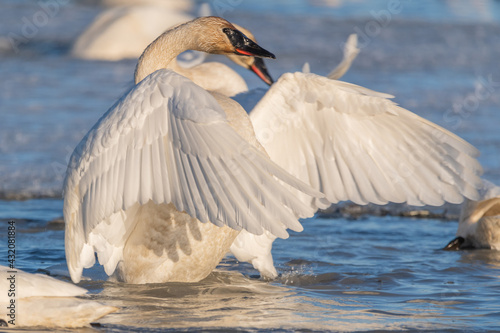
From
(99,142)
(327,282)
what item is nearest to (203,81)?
(327,282)

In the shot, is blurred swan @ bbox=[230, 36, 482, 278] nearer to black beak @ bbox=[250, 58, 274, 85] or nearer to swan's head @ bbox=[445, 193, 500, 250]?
swan's head @ bbox=[445, 193, 500, 250]

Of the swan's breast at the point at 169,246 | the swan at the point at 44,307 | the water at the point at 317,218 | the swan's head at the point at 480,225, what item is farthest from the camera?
the swan's head at the point at 480,225

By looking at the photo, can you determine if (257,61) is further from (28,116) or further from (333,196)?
(28,116)

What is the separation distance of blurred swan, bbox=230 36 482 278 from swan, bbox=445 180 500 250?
1083 millimetres

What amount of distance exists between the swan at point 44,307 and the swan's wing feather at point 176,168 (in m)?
0.38

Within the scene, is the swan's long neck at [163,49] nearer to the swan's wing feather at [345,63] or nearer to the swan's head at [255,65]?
the swan's wing feather at [345,63]

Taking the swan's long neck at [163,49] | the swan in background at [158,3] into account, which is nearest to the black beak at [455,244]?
the swan's long neck at [163,49]

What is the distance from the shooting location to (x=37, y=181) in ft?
26.4

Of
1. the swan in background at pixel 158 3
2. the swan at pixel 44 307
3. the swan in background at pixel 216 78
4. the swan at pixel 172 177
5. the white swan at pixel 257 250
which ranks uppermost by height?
the swan in background at pixel 158 3

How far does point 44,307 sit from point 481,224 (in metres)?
3.39

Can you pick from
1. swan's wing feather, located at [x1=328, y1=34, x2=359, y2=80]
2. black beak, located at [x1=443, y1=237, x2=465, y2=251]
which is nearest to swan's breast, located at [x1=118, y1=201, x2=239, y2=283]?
swan's wing feather, located at [x1=328, y1=34, x2=359, y2=80]

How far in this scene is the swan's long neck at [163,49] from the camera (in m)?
5.00

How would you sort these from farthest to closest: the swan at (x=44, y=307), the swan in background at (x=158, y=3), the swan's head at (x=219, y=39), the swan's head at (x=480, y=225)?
the swan in background at (x=158, y=3), the swan's head at (x=480, y=225), the swan's head at (x=219, y=39), the swan at (x=44, y=307)

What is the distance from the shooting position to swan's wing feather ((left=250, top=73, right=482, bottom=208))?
17.3ft
